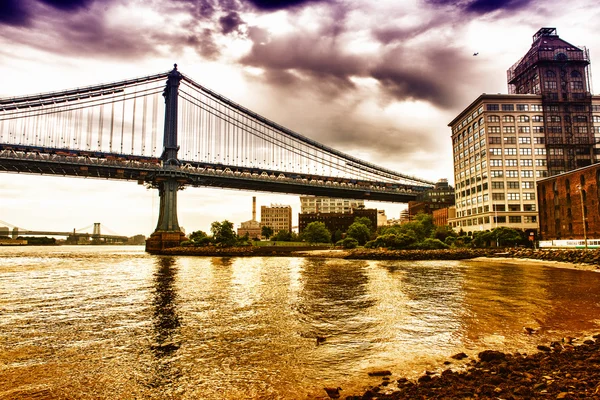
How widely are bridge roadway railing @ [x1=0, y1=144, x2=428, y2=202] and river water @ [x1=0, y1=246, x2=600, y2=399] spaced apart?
54708 millimetres

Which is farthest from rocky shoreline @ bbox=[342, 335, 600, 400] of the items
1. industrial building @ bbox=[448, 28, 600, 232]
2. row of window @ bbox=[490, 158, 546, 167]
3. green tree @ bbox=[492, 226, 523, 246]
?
row of window @ bbox=[490, 158, 546, 167]

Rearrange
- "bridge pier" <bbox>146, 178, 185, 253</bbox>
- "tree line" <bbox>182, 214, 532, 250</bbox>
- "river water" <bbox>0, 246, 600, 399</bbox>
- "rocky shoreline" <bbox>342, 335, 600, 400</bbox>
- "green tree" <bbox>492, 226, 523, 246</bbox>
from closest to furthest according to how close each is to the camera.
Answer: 1. "rocky shoreline" <bbox>342, 335, 600, 400</bbox>
2. "river water" <bbox>0, 246, 600, 399</bbox>
3. "green tree" <bbox>492, 226, 523, 246</bbox>
4. "tree line" <bbox>182, 214, 532, 250</bbox>
5. "bridge pier" <bbox>146, 178, 185, 253</bbox>

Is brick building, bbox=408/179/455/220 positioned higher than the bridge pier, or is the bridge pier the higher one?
brick building, bbox=408/179/455/220

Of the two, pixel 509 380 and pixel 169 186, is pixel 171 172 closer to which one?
pixel 169 186

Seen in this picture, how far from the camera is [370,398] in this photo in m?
7.75

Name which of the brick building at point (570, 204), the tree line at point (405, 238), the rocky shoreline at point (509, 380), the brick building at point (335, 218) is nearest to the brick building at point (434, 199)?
the tree line at point (405, 238)

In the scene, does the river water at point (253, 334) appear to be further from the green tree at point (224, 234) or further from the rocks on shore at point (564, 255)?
the green tree at point (224, 234)

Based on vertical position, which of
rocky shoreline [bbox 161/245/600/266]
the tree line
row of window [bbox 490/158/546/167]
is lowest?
rocky shoreline [bbox 161/245/600/266]

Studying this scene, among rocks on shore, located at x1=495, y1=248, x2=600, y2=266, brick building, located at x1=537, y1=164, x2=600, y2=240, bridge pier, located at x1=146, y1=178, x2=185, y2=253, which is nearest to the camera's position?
rocks on shore, located at x1=495, y1=248, x2=600, y2=266

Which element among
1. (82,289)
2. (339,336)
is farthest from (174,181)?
(339,336)

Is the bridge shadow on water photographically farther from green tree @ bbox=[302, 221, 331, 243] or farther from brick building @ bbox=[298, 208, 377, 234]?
brick building @ bbox=[298, 208, 377, 234]

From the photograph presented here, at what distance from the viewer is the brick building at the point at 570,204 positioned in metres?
61.0

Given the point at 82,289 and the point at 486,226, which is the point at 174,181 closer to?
the point at 82,289

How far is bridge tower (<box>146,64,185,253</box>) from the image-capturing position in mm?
77019
